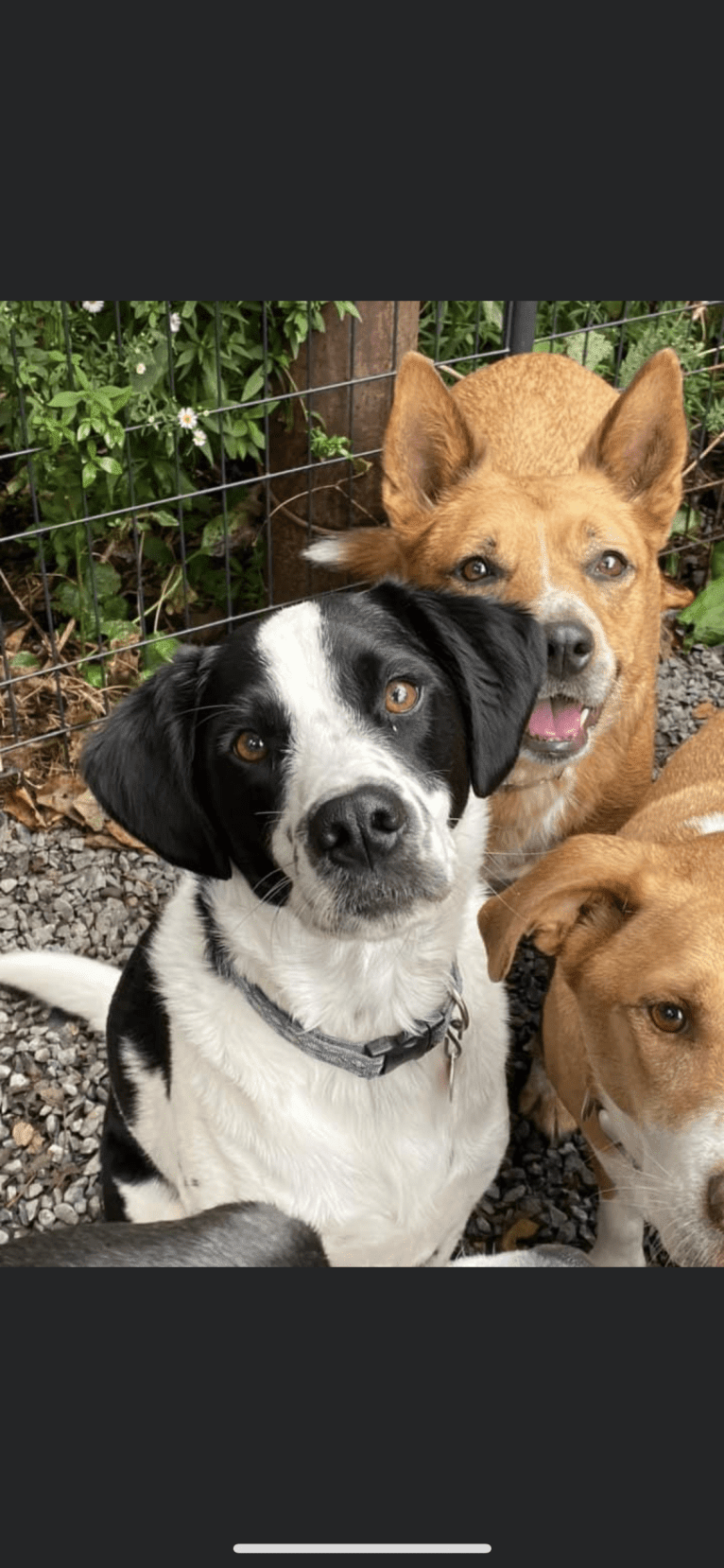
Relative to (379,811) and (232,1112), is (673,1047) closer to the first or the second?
(379,811)

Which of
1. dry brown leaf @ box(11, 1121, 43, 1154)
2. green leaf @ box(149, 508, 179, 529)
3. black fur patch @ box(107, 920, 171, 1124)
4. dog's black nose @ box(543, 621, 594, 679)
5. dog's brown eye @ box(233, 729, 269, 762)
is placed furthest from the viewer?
green leaf @ box(149, 508, 179, 529)

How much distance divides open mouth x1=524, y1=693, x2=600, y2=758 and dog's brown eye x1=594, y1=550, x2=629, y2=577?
0.29m

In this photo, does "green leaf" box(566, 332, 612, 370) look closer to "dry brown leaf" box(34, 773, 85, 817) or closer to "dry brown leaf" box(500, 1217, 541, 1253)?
"dry brown leaf" box(34, 773, 85, 817)

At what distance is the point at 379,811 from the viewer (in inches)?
65.8

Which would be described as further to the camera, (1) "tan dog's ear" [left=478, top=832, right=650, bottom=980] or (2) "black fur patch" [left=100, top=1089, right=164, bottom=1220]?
(2) "black fur patch" [left=100, top=1089, right=164, bottom=1220]

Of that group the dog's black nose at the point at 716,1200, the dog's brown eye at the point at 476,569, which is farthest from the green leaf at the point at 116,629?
the dog's black nose at the point at 716,1200

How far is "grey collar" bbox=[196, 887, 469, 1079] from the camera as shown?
1.97 metres

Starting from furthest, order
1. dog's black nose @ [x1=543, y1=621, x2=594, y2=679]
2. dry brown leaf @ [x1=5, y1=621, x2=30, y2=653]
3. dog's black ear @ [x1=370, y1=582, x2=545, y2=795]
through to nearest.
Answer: dry brown leaf @ [x1=5, y1=621, x2=30, y2=653], dog's black nose @ [x1=543, y1=621, x2=594, y2=679], dog's black ear @ [x1=370, y1=582, x2=545, y2=795]

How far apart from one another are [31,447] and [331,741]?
1.95 meters

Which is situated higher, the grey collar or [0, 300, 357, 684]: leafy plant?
[0, 300, 357, 684]: leafy plant

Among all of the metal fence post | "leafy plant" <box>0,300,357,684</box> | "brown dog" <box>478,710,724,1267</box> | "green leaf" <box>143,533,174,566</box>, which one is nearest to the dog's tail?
"brown dog" <box>478,710,724,1267</box>

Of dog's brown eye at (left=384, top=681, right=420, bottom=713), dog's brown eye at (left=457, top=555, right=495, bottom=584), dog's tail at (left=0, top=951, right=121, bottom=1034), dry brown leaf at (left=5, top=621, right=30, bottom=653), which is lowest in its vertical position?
dog's tail at (left=0, top=951, right=121, bottom=1034)

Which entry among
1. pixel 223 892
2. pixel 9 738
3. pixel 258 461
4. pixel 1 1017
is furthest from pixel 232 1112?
pixel 258 461

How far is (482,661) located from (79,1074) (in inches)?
59.0
